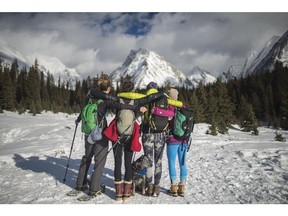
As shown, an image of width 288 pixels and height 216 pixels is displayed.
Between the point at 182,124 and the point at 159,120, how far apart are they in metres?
0.51

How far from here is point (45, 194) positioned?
4.88 m

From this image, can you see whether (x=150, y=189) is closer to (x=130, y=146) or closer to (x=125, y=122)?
(x=130, y=146)

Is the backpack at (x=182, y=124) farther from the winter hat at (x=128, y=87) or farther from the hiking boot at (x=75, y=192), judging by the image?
the hiking boot at (x=75, y=192)

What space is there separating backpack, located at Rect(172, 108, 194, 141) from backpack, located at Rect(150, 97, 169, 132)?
253 millimetres

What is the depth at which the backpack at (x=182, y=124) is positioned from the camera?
186 inches

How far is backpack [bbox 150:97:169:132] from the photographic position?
457 cm

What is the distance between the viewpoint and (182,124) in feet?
15.5

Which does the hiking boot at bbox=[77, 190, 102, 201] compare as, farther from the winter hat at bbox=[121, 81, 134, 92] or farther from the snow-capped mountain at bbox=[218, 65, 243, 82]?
the snow-capped mountain at bbox=[218, 65, 243, 82]

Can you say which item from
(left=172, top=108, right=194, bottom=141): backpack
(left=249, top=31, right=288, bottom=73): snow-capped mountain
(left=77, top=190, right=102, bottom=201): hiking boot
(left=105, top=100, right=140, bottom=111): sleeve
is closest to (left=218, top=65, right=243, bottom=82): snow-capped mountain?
(left=249, top=31, right=288, bottom=73): snow-capped mountain

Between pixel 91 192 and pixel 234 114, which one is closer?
pixel 91 192

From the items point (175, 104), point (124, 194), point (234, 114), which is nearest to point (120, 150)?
point (124, 194)

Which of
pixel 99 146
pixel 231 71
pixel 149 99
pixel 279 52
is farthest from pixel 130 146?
pixel 231 71

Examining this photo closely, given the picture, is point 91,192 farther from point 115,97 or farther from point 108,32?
point 108,32
